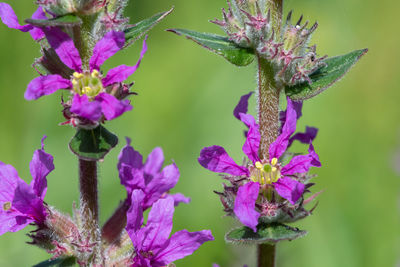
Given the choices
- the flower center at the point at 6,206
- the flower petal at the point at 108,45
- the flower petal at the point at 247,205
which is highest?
the flower petal at the point at 108,45

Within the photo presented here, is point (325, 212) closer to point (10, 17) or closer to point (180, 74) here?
point (180, 74)

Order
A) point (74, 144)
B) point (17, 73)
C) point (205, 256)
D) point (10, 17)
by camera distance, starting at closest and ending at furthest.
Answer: point (74, 144) → point (10, 17) → point (205, 256) → point (17, 73)

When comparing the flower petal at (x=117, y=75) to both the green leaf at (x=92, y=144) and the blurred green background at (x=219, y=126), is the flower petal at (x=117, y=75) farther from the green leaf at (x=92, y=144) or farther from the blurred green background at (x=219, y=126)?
the blurred green background at (x=219, y=126)

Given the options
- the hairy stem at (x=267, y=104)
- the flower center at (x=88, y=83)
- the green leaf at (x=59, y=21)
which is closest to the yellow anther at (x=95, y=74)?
the flower center at (x=88, y=83)

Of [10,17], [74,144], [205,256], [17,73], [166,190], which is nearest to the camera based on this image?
[74,144]

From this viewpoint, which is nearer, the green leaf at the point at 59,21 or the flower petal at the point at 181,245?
the green leaf at the point at 59,21

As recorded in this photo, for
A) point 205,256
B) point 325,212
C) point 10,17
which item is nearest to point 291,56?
point 10,17

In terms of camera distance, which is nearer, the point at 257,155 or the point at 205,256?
the point at 257,155
